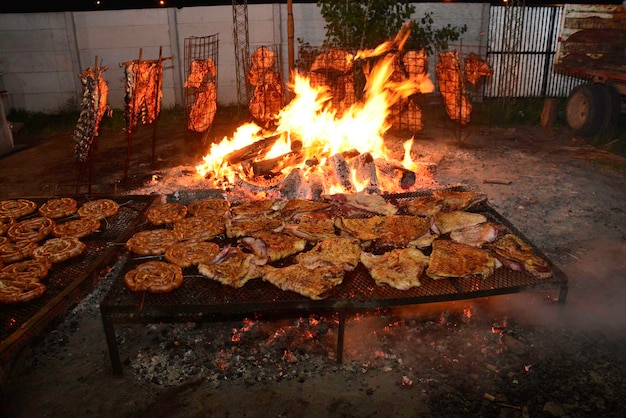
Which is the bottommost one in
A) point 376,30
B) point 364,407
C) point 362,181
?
point 364,407

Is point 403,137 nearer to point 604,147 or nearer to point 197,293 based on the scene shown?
point 604,147

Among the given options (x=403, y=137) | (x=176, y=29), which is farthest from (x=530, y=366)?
(x=176, y=29)

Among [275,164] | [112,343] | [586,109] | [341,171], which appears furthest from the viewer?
[586,109]

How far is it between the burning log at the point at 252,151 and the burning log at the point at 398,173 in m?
2.15

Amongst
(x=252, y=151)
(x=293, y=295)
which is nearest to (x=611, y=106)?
(x=252, y=151)

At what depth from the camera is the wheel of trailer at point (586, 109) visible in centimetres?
1185

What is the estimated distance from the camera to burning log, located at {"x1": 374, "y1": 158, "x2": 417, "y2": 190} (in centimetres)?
824

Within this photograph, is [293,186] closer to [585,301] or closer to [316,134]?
[316,134]

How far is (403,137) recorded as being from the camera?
12297mm

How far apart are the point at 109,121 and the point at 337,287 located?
43.1 ft

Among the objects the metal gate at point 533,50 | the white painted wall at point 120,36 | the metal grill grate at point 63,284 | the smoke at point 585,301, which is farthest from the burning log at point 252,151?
the metal gate at point 533,50

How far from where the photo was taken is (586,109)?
39.7ft

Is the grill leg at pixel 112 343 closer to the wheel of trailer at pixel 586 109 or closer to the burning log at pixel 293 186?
the burning log at pixel 293 186

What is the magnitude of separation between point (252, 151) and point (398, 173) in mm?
2815
